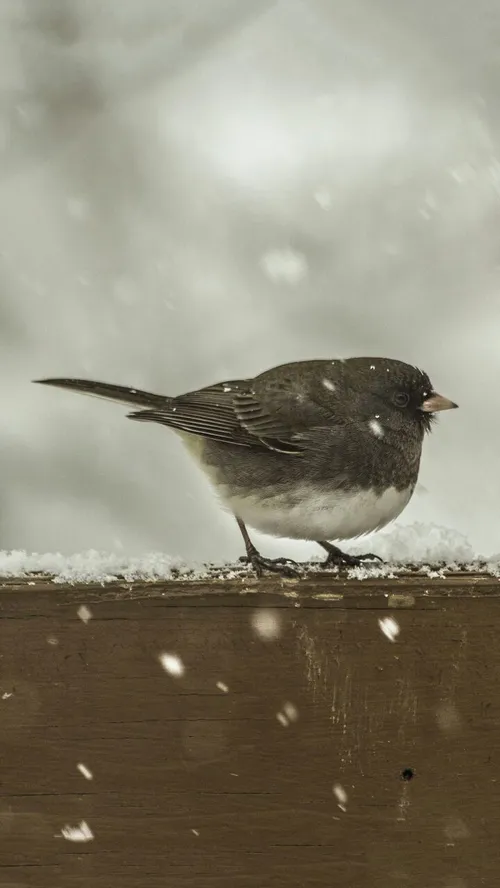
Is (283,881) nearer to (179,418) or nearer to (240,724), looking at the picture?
(240,724)

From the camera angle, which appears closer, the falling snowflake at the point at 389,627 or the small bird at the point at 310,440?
the falling snowflake at the point at 389,627

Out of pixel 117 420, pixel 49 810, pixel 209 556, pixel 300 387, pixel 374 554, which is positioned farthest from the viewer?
pixel 117 420

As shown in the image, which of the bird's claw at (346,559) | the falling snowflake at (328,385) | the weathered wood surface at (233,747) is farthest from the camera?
the falling snowflake at (328,385)

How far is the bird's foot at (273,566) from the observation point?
1.79 m

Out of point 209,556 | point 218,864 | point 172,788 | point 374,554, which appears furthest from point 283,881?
point 209,556

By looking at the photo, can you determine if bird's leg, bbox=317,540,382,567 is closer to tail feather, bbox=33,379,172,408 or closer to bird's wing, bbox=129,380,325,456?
bird's wing, bbox=129,380,325,456

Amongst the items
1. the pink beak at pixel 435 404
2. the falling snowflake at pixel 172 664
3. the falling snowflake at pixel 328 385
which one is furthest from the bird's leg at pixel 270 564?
the pink beak at pixel 435 404

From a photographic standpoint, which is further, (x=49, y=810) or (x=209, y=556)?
(x=209, y=556)

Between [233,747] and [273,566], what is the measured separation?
0.44 m

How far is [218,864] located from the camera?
1.53 metres

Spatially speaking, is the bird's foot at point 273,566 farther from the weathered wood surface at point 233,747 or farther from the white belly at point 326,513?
the weathered wood surface at point 233,747

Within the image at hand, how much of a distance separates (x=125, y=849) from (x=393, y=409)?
3.92 feet

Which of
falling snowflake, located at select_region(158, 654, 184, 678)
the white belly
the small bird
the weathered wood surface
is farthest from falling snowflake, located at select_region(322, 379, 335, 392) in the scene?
falling snowflake, located at select_region(158, 654, 184, 678)

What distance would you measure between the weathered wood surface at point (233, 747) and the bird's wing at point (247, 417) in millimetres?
704
